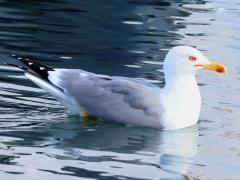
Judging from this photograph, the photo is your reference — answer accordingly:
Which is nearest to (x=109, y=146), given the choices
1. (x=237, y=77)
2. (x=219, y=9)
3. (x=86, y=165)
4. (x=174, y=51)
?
(x=86, y=165)

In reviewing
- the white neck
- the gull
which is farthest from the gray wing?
the white neck

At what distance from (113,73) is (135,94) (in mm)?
2906

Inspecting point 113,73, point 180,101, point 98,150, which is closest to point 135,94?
point 180,101

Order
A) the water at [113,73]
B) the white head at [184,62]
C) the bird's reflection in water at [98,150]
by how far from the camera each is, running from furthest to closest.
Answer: the white head at [184,62]
the water at [113,73]
the bird's reflection in water at [98,150]

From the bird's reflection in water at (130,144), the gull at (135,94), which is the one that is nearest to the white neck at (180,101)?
the gull at (135,94)

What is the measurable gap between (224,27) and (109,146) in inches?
309

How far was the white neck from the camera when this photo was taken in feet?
35.8

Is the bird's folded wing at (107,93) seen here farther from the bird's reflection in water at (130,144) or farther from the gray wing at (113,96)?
the bird's reflection in water at (130,144)

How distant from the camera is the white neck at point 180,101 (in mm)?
10914

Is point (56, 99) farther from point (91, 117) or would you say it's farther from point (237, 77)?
point (237, 77)

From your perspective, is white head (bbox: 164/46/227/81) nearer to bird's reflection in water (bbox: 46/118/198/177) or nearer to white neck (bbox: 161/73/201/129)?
white neck (bbox: 161/73/201/129)

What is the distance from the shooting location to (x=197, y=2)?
20.3 m

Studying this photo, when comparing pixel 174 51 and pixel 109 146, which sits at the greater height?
pixel 174 51

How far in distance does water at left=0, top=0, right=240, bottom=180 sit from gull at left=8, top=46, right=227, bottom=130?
0.45ft
